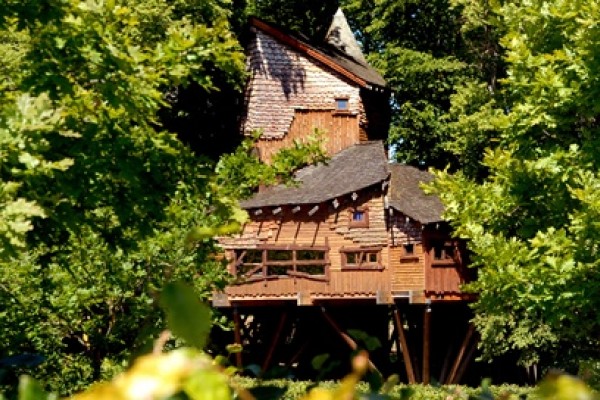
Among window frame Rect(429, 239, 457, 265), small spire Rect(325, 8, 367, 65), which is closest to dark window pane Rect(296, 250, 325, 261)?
window frame Rect(429, 239, 457, 265)

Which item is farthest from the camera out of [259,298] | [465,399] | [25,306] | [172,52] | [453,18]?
[453,18]

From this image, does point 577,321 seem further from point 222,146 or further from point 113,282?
point 222,146

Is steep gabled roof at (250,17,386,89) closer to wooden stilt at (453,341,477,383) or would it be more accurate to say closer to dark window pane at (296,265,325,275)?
dark window pane at (296,265,325,275)

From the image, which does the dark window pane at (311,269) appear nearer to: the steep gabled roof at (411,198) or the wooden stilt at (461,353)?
the steep gabled roof at (411,198)

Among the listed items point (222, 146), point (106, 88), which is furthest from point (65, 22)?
point (222, 146)

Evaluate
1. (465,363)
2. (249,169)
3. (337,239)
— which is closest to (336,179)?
(337,239)

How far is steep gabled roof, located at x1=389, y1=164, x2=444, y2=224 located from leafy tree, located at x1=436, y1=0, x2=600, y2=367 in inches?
416

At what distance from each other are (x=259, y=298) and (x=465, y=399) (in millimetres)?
24964

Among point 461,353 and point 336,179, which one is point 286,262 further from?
point 461,353

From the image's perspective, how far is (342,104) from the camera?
1270 inches

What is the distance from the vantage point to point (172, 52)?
7461mm

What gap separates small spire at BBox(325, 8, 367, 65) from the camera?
1394 inches

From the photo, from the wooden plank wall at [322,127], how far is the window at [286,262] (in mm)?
5736

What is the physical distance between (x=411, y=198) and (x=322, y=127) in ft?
17.7
